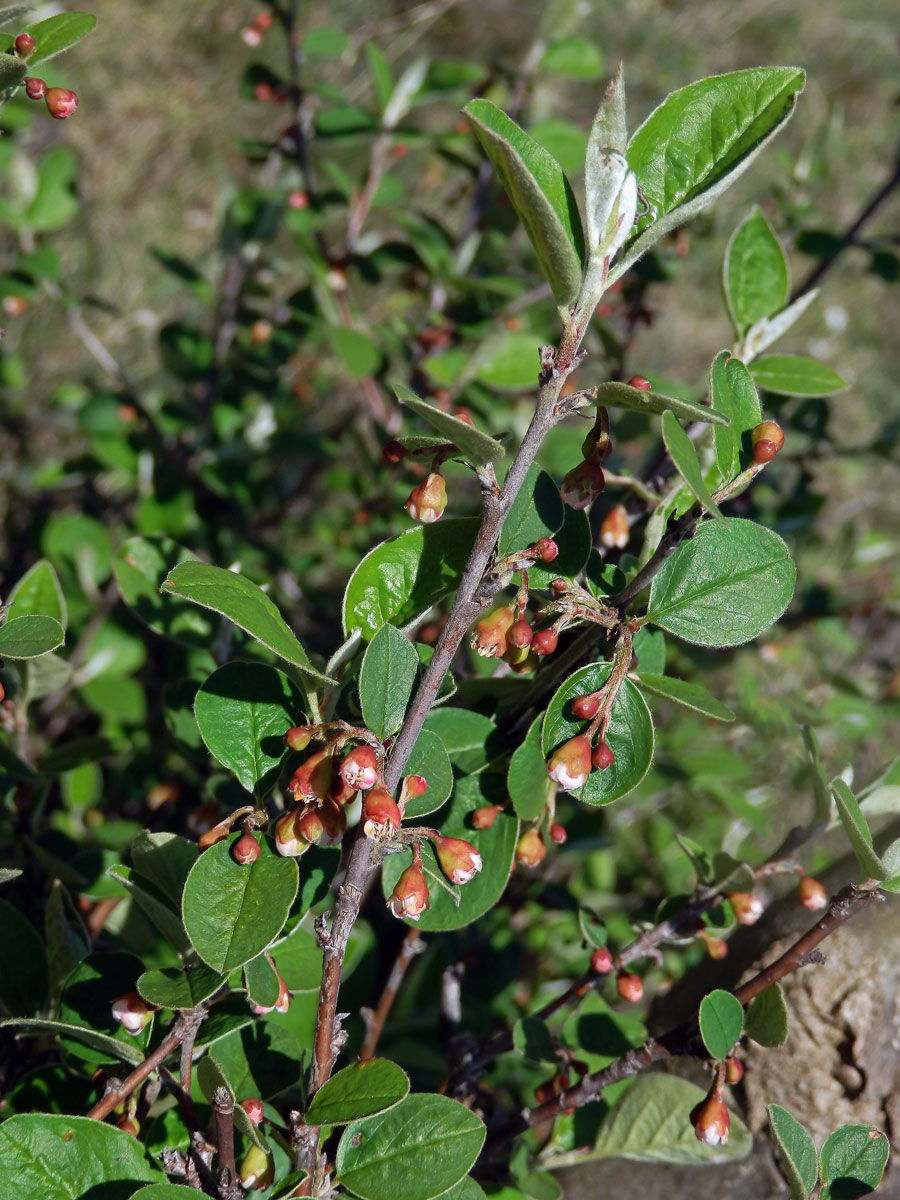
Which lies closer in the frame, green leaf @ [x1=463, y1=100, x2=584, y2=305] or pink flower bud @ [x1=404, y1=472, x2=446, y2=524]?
green leaf @ [x1=463, y1=100, x2=584, y2=305]

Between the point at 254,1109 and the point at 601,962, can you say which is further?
the point at 601,962

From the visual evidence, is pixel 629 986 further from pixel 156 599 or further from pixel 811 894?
pixel 156 599

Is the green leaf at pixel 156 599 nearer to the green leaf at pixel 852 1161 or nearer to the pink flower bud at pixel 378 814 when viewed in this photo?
the pink flower bud at pixel 378 814

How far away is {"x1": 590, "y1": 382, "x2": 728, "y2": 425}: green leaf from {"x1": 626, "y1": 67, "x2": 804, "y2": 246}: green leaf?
0.14m

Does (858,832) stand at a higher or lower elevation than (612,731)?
lower

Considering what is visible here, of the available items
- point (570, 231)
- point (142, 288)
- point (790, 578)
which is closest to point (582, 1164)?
point (790, 578)

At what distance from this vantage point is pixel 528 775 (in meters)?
1.08

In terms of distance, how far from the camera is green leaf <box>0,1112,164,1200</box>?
3.02 ft

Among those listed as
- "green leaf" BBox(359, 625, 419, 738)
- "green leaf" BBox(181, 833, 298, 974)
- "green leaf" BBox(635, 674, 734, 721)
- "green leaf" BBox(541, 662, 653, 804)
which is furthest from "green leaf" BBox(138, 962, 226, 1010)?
"green leaf" BBox(635, 674, 734, 721)

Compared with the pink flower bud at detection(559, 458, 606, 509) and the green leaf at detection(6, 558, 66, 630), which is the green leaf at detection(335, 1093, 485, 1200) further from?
the green leaf at detection(6, 558, 66, 630)

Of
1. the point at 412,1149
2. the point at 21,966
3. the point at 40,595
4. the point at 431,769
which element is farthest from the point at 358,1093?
the point at 40,595

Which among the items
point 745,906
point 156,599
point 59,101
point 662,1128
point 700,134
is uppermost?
point 59,101

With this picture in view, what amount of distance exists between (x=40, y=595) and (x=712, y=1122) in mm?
1112

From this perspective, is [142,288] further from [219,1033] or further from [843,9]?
[843,9]
